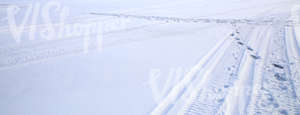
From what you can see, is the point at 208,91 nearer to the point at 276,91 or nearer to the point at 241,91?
the point at 241,91

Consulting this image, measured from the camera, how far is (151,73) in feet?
15.7

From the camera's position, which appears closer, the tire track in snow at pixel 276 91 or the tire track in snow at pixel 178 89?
the tire track in snow at pixel 276 91

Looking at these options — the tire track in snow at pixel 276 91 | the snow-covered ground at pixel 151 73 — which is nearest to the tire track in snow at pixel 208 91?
the snow-covered ground at pixel 151 73

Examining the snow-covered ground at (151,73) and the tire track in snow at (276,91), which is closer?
the tire track in snow at (276,91)

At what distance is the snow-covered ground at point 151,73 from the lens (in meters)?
3.47

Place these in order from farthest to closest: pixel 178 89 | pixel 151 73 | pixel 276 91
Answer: pixel 151 73 < pixel 178 89 < pixel 276 91

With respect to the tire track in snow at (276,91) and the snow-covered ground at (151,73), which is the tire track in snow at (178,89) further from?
the tire track in snow at (276,91)

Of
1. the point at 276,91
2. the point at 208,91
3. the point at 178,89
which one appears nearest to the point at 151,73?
the point at 178,89

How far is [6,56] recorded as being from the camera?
19.1ft

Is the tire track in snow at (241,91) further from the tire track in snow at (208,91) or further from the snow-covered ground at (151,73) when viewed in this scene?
the tire track in snow at (208,91)

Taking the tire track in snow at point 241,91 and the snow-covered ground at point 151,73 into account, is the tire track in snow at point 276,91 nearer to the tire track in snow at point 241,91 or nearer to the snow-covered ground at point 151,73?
the snow-covered ground at point 151,73

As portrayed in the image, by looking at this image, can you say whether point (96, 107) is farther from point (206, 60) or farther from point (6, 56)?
point (6, 56)

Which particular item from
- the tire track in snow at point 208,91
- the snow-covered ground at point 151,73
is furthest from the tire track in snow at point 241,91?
the tire track in snow at point 208,91

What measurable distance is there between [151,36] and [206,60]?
3.44 m
